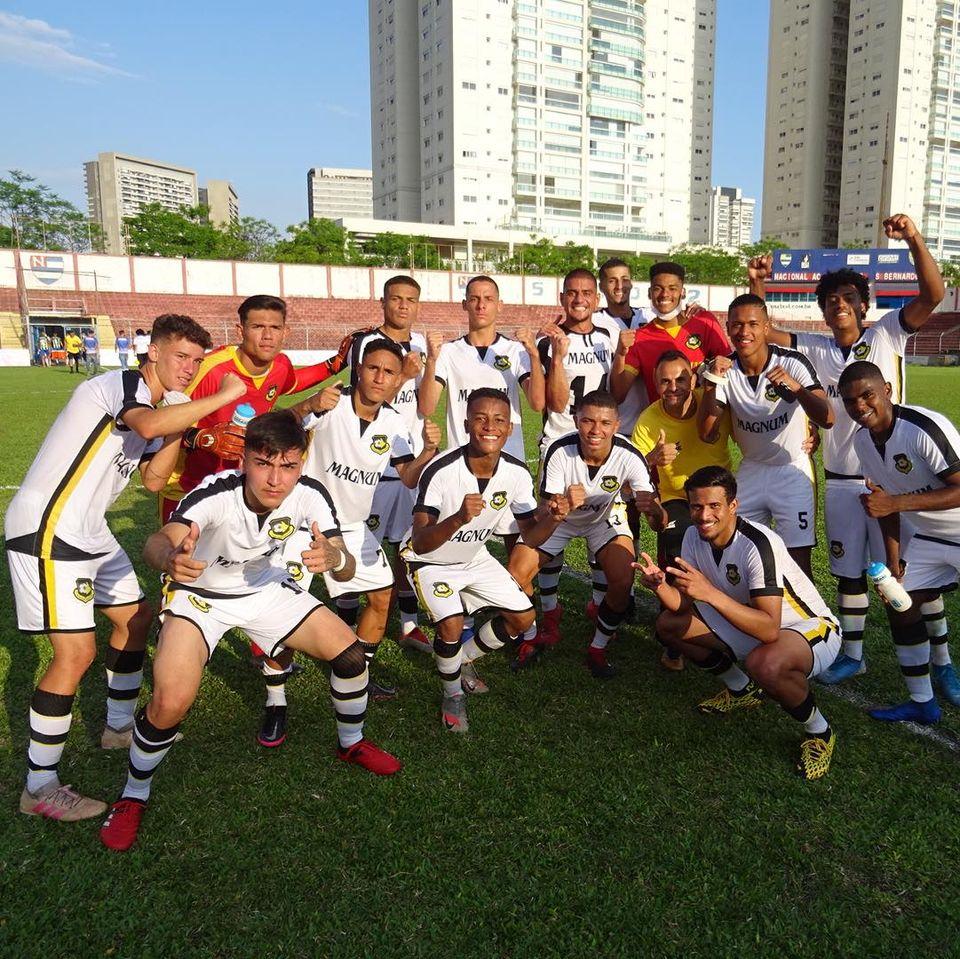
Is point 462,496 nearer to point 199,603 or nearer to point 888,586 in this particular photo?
point 199,603

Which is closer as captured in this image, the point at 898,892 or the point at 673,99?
the point at 898,892

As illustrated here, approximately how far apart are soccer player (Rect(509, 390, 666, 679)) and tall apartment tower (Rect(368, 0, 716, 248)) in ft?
299

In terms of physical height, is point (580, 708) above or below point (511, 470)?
below

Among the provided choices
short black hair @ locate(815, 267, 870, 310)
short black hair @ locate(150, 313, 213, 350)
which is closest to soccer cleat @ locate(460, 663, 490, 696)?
short black hair @ locate(150, 313, 213, 350)

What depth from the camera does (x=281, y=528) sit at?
4.05 m

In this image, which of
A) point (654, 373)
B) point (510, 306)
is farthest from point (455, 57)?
point (654, 373)

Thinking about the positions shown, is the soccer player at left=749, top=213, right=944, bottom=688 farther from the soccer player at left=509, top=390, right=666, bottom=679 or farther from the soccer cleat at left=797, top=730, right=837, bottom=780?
the soccer player at left=509, top=390, right=666, bottom=679

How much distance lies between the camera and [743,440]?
18.3ft

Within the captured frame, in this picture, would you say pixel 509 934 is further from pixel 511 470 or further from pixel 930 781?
pixel 511 470

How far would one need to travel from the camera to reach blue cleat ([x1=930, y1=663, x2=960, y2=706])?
4.70 metres

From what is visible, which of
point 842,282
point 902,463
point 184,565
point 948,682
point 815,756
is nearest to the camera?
point 184,565

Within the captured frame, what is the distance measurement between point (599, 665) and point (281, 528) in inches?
98.1

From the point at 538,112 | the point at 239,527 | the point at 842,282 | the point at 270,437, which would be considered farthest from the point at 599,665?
the point at 538,112

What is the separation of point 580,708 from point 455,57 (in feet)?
324
